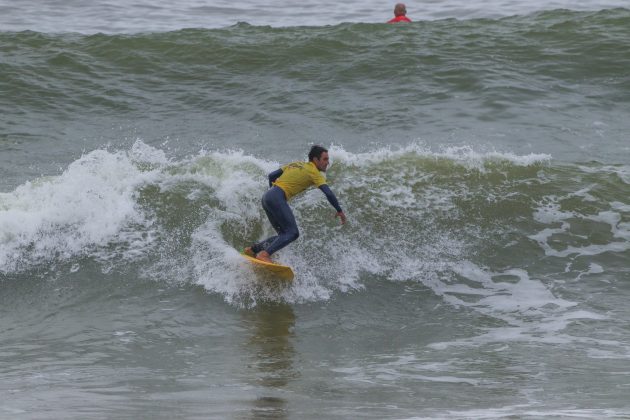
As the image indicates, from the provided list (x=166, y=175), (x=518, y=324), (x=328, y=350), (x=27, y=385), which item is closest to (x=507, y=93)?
(x=166, y=175)

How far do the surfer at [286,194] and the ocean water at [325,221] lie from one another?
355mm

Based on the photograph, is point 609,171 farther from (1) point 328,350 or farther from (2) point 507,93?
(1) point 328,350

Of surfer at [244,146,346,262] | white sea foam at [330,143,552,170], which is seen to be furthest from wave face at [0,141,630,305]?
surfer at [244,146,346,262]

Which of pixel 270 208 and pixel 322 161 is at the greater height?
pixel 322 161

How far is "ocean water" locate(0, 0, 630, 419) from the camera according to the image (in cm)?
699

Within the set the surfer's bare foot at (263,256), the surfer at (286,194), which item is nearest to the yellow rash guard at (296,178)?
the surfer at (286,194)

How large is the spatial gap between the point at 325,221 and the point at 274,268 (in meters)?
2.03

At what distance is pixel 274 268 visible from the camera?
31.7 ft

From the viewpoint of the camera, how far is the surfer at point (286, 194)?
32.9 feet

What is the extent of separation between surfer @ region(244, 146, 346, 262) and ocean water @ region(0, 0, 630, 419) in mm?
355

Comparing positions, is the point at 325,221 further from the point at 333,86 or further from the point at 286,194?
the point at 333,86

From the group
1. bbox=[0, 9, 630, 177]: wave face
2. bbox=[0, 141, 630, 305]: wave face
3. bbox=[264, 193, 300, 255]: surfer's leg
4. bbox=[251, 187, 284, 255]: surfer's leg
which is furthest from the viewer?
bbox=[0, 9, 630, 177]: wave face

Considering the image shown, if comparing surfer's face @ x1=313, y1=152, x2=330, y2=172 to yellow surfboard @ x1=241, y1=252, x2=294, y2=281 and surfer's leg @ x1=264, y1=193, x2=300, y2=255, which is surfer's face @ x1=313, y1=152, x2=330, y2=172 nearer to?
surfer's leg @ x1=264, y1=193, x2=300, y2=255

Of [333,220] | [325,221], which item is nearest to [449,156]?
[333,220]
